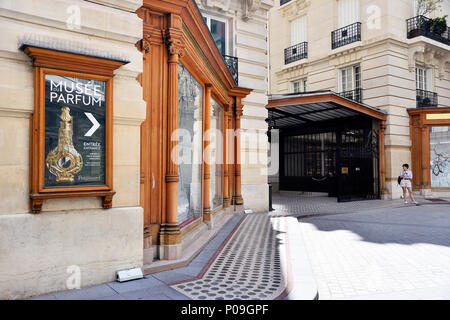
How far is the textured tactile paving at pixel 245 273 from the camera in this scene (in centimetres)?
382

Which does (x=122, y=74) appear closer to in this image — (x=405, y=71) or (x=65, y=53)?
(x=65, y=53)

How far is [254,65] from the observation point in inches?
454

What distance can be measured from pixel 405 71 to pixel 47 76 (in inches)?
671

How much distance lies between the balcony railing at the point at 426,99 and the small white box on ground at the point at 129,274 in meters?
17.3

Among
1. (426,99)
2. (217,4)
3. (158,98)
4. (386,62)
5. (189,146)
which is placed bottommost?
(189,146)

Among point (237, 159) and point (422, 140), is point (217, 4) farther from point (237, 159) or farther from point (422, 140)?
point (422, 140)

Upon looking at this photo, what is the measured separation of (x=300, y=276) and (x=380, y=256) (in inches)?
→ 85.8

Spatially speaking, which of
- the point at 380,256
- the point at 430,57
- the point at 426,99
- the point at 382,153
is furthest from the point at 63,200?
the point at 430,57

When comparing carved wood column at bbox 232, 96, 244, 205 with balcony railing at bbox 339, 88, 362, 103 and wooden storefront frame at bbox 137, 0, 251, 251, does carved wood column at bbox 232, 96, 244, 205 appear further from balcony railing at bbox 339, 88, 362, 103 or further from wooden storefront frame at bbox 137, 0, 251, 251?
balcony railing at bbox 339, 88, 362, 103

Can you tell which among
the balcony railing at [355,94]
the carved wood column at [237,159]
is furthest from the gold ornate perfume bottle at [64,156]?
the balcony railing at [355,94]

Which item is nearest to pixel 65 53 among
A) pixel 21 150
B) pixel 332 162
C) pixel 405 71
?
pixel 21 150

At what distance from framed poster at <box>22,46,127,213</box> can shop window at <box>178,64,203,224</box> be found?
1922mm

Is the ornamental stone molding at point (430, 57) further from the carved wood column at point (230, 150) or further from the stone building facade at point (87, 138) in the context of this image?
the stone building facade at point (87, 138)

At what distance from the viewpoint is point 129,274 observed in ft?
13.7
